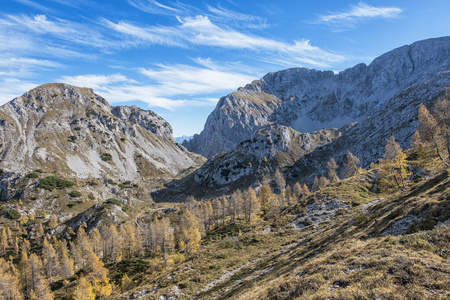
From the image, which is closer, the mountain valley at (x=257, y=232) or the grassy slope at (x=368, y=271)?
the grassy slope at (x=368, y=271)

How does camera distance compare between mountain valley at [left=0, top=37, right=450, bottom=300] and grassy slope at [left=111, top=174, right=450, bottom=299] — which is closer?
grassy slope at [left=111, top=174, right=450, bottom=299]

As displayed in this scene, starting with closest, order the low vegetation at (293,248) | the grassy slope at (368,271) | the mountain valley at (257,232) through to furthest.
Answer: the grassy slope at (368,271) < the low vegetation at (293,248) < the mountain valley at (257,232)

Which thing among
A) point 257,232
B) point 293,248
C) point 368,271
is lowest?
point 257,232

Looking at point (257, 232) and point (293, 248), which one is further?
point (257, 232)

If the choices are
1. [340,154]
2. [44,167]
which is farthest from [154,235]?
[340,154]

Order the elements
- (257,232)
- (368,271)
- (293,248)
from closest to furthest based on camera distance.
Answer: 1. (368,271)
2. (293,248)
3. (257,232)

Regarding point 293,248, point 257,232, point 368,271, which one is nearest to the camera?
point 368,271

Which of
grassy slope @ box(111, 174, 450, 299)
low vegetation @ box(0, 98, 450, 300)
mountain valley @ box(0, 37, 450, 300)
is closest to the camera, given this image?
grassy slope @ box(111, 174, 450, 299)

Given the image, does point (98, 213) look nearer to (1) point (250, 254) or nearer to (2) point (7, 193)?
(2) point (7, 193)

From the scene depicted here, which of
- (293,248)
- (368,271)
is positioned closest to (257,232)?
(293,248)

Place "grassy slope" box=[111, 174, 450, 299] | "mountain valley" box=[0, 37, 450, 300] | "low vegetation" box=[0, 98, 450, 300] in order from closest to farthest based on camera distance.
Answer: "grassy slope" box=[111, 174, 450, 299]
"low vegetation" box=[0, 98, 450, 300]
"mountain valley" box=[0, 37, 450, 300]

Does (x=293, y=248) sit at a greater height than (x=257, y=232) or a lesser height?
greater

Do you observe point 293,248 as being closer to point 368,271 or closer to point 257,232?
point 257,232

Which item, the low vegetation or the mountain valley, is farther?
the mountain valley
